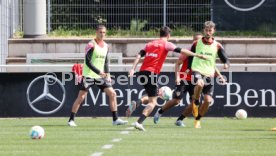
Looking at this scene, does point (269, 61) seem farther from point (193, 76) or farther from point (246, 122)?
point (193, 76)

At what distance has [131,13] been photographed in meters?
29.3

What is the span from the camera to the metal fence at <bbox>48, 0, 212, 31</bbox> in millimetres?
29094

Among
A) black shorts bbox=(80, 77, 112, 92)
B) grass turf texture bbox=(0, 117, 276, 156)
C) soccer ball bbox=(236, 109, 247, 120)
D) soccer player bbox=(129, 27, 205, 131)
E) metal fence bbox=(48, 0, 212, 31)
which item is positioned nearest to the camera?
grass turf texture bbox=(0, 117, 276, 156)

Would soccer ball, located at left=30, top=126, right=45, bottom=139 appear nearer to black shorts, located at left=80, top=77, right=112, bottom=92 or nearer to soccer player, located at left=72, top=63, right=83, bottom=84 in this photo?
black shorts, located at left=80, top=77, right=112, bottom=92

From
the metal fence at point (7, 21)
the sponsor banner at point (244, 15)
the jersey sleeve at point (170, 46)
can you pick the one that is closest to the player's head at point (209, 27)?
the jersey sleeve at point (170, 46)

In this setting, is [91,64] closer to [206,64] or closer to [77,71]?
[206,64]

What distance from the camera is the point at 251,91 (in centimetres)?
2370

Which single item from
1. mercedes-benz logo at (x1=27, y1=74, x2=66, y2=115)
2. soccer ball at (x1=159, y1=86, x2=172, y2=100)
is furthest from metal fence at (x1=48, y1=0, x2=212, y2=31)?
soccer ball at (x1=159, y1=86, x2=172, y2=100)

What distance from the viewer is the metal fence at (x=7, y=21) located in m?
28.7

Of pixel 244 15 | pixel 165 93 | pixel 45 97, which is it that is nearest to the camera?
pixel 165 93

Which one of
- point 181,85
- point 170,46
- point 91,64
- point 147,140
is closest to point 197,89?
point 170,46

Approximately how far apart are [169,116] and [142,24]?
646cm

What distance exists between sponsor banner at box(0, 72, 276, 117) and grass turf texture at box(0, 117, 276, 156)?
106 inches

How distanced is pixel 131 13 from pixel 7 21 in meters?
3.77
